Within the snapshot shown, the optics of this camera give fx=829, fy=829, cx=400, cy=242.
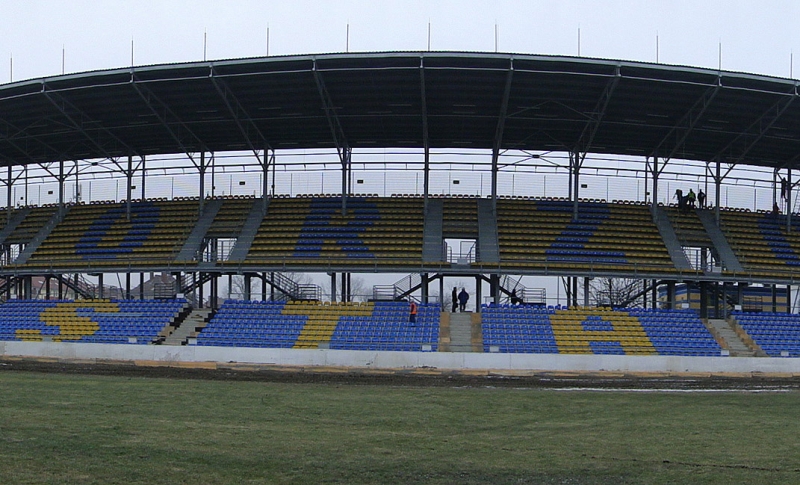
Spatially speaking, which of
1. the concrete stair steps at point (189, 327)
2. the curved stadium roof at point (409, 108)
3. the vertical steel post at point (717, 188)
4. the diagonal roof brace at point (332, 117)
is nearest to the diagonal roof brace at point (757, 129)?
the curved stadium roof at point (409, 108)

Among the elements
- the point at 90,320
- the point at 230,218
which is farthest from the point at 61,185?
the point at 90,320

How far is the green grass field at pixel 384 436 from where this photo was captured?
10.1 m

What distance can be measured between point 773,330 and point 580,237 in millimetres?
9622

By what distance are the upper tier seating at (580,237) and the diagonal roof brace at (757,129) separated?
16.4 ft

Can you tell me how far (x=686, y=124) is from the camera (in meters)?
38.0

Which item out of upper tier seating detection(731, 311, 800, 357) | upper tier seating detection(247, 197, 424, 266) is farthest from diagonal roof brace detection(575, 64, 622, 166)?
upper tier seating detection(731, 311, 800, 357)

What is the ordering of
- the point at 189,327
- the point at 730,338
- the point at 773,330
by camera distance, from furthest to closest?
the point at 189,327 < the point at 773,330 < the point at 730,338

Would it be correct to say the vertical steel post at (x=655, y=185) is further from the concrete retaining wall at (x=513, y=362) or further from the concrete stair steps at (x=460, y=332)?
the concrete retaining wall at (x=513, y=362)

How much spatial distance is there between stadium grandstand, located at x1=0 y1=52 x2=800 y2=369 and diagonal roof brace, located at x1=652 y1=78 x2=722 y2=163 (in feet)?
0.52

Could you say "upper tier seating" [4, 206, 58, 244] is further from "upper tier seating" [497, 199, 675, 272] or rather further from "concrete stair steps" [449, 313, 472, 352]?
"upper tier seating" [497, 199, 675, 272]

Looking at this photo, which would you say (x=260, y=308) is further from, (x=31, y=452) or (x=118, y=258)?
(x=31, y=452)

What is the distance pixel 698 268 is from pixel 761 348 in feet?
20.6

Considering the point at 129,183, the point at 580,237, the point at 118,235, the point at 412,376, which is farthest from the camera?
the point at 129,183

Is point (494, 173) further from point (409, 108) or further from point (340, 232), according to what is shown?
point (340, 232)
